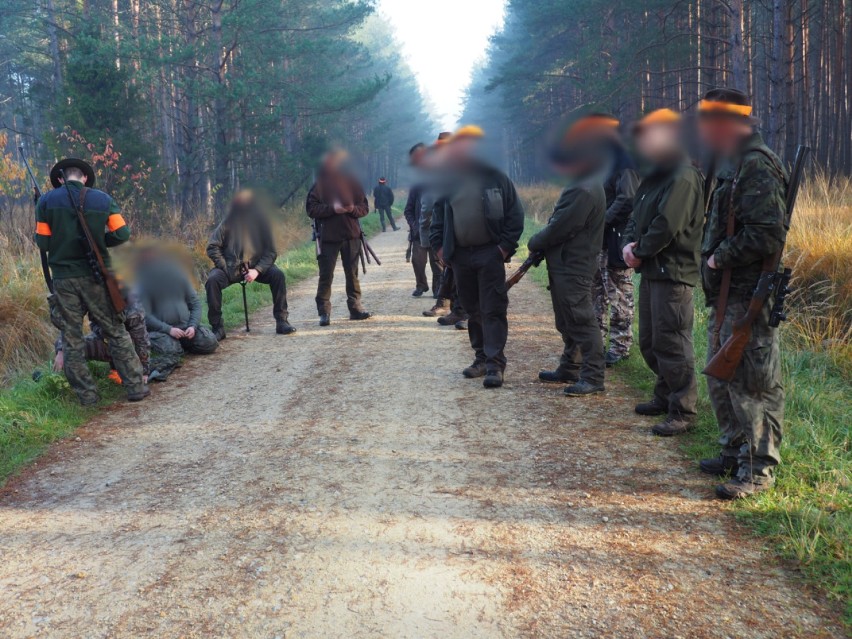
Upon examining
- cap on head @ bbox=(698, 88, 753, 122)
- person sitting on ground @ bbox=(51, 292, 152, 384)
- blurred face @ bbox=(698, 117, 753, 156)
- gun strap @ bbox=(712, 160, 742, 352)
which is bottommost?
person sitting on ground @ bbox=(51, 292, 152, 384)

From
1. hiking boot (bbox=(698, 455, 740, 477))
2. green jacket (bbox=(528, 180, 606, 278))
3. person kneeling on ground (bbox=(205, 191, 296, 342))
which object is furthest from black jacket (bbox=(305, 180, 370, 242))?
hiking boot (bbox=(698, 455, 740, 477))

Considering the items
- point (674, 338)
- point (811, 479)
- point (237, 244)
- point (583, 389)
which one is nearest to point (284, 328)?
point (237, 244)

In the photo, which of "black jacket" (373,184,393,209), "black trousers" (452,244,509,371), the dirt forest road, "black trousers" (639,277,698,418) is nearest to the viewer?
the dirt forest road

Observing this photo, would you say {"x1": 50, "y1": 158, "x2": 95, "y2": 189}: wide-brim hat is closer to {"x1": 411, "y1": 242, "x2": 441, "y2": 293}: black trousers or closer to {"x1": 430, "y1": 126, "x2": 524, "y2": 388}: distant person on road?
{"x1": 430, "y1": 126, "x2": 524, "y2": 388}: distant person on road

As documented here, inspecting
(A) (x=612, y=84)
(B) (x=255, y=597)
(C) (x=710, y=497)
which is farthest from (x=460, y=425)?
(A) (x=612, y=84)

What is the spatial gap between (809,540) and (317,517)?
2.50 metres

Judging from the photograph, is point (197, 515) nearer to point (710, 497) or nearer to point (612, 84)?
point (710, 497)

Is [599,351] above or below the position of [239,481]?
above

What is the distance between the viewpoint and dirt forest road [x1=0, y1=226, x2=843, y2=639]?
2.84 meters

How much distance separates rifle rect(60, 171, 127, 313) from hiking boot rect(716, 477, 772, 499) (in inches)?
197

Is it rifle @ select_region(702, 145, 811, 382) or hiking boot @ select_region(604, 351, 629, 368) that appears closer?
rifle @ select_region(702, 145, 811, 382)

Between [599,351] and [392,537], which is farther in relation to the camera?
[599,351]

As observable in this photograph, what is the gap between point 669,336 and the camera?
4656mm

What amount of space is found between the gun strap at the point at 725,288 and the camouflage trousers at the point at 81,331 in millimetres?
4909
